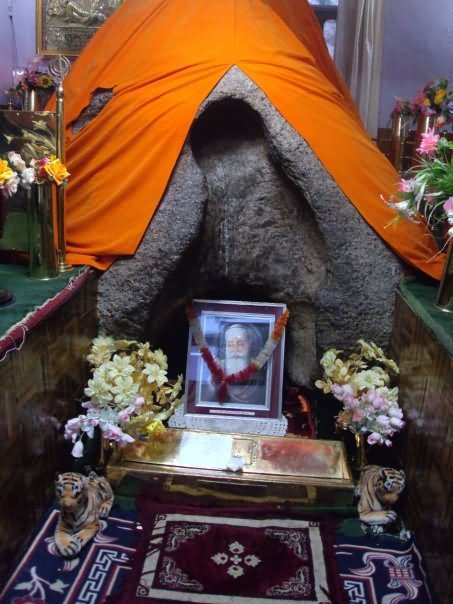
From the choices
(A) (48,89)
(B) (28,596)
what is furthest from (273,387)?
(A) (48,89)

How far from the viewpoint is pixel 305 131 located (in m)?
2.31

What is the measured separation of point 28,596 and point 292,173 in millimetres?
1798

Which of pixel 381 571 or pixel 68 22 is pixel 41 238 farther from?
pixel 68 22

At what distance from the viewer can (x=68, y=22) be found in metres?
3.76

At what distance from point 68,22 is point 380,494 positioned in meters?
3.53

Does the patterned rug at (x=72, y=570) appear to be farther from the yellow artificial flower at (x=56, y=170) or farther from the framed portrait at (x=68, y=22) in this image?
the framed portrait at (x=68, y=22)

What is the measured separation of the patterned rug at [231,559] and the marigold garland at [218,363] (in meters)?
0.65

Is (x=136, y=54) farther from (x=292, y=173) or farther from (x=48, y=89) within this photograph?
(x=48, y=89)

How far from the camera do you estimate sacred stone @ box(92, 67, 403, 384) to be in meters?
2.30

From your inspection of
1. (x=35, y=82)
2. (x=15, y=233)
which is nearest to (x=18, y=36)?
(x=35, y=82)

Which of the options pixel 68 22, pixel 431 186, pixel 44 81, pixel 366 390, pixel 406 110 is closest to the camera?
pixel 431 186

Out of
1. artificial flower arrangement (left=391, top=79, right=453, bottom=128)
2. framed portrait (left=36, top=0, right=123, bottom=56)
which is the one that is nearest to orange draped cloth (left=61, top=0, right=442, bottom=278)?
artificial flower arrangement (left=391, top=79, right=453, bottom=128)

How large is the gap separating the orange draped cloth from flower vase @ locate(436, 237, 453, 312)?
0.29 metres

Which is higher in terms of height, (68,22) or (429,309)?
(68,22)
